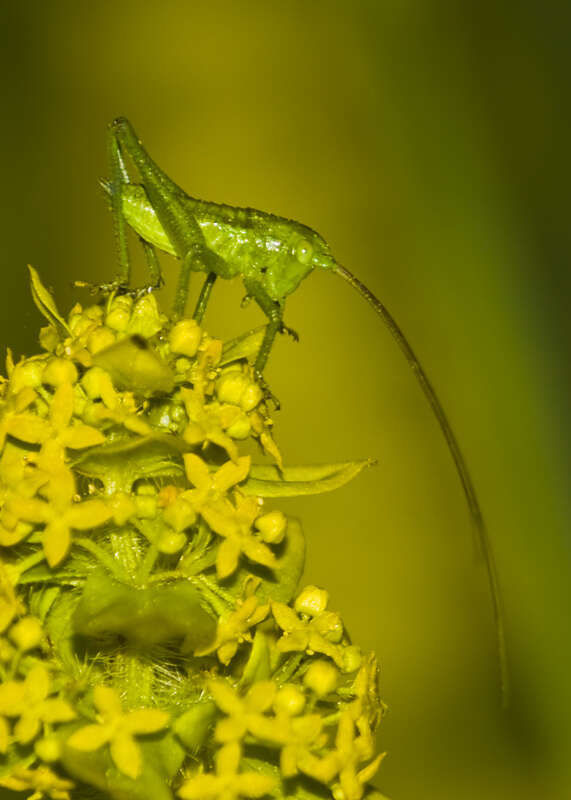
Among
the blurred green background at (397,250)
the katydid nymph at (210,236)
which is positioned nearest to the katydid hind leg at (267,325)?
the katydid nymph at (210,236)

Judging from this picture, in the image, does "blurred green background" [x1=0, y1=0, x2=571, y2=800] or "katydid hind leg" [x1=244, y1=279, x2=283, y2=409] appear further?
"blurred green background" [x1=0, y1=0, x2=571, y2=800]

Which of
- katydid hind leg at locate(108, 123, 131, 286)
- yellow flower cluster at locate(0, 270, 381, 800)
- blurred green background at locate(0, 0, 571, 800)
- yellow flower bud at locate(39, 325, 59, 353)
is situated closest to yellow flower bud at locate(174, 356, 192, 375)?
yellow flower cluster at locate(0, 270, 381, 800)

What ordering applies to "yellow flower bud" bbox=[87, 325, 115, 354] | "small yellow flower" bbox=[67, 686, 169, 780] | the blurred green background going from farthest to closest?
the blurred green background
"yellow flower bud" bbox=[87, 325, 115, 354]
"small yellow flower" bbox=[67, 686, 169, 780]

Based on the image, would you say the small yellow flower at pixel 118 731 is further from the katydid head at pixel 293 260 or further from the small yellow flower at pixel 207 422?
the katydid head at pixel 293 260

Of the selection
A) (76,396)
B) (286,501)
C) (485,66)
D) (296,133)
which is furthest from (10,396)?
(485,66)

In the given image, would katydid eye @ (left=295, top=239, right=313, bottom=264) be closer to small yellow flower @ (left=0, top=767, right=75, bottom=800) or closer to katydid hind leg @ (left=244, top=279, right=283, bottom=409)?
katydid hind leg @ (left=244, top=279, right=283, bottom=409)

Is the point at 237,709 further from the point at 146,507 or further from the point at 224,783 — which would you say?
the point at 146,507

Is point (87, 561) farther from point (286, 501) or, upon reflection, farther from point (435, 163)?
point (435, 163)
